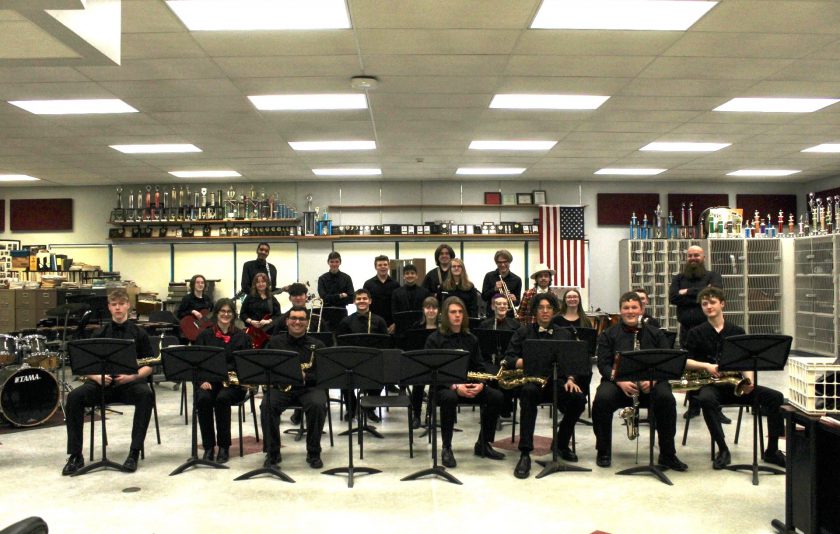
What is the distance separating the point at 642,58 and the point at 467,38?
5.27 ft

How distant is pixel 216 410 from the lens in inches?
208

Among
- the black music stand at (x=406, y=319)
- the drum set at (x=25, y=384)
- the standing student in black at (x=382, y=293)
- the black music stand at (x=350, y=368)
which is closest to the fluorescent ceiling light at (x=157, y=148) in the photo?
the drum set at (x=25, y=384)

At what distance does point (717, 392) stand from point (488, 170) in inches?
273

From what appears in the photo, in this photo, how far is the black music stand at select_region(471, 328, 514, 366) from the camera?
5898 mm

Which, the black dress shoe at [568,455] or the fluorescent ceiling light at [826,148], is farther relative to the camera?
the fluorescent ceiling light at [826,148]

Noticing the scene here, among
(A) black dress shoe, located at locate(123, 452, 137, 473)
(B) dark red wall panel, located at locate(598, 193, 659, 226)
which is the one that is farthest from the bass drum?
(B) dark red wall panel, located at locate(598, 193, 659, 226)

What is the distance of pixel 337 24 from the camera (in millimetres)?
4734

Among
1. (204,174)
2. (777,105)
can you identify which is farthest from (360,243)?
(777,105)

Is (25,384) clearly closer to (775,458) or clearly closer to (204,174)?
(204,174)

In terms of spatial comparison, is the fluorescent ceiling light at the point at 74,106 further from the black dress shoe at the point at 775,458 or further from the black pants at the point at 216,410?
the black dress shoe at the point at 775,458

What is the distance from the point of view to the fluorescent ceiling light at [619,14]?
4.45 m

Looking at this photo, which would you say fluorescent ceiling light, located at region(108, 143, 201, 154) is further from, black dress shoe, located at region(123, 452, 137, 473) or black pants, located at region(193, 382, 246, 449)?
black dress shoe, located at region(123, 452, 137, 473)

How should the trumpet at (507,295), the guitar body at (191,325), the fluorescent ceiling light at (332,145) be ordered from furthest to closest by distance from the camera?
the fluorescent ceiling light at (332,145), the guitar body at (191,325), the trumpet at (507,295)

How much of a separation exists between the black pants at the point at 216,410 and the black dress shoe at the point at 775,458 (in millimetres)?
4311
